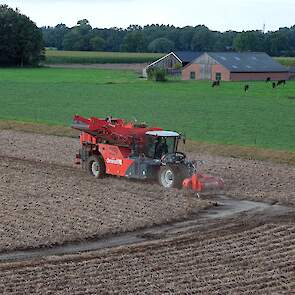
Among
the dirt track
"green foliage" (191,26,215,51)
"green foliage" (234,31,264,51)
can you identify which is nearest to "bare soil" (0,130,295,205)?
the dirt track

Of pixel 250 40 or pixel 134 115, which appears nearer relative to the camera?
pixel 134 115

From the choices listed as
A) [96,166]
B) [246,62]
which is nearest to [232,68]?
[246,62]

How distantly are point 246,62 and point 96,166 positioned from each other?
212 feet

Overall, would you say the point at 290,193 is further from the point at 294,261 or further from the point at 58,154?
the point at 58,154

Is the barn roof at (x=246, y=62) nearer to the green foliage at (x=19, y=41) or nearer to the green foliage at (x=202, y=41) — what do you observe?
the green foliage at (x=19, y=41)

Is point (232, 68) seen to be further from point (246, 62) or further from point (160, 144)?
point (160, 144)

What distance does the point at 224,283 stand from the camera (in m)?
14.3

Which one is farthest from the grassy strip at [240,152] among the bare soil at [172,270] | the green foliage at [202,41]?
the green foliage at [202,41]

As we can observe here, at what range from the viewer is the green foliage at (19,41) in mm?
108062

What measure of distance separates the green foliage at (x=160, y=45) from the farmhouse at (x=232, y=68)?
75.6m

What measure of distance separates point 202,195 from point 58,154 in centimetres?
864

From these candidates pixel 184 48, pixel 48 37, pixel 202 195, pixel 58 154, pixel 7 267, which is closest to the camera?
pixel 7 267

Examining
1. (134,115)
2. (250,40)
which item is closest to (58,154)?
(134,115)

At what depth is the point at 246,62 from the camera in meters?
87.9
